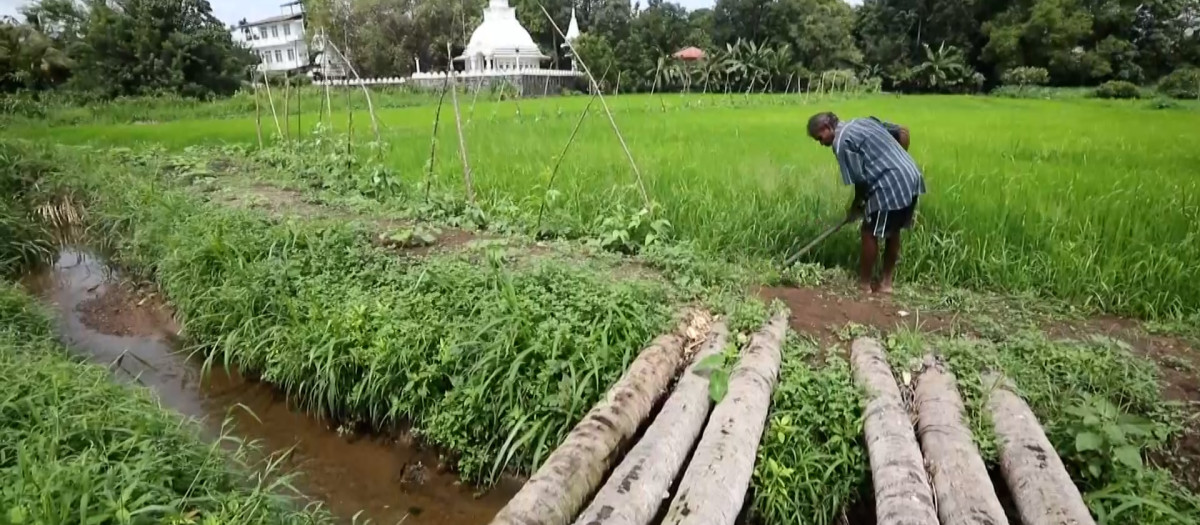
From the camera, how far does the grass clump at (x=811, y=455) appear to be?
7.92 feet

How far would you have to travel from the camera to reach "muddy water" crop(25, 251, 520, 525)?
2945 millimetres

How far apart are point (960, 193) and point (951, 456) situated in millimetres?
3159

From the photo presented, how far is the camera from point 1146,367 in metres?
2.86

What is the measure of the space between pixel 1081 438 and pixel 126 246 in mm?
6736

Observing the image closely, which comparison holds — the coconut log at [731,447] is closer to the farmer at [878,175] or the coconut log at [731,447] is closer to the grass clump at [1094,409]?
the grass clump at [1094,409]

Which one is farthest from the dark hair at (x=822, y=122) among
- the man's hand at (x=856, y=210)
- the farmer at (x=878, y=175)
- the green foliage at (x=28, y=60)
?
the green foliage at (x=28, y=60)

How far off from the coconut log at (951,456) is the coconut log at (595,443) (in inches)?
40.0

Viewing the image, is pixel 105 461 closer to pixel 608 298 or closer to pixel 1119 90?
pixel 608 298

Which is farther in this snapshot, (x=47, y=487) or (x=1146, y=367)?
(x=1146, y=367)

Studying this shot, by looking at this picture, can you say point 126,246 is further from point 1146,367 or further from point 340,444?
point 1146,367

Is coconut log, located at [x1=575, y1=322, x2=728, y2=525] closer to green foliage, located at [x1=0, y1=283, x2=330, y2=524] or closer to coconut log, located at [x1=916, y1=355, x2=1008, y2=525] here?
coconut log, located at [x1=916, y1=355, x2=1008, y2=525]

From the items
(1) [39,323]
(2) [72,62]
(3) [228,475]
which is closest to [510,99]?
(2) [72,62]

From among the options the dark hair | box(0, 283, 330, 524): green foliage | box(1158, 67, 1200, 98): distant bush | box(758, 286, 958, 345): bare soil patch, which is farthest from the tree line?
box(0, 283, 330, 524): green foliage

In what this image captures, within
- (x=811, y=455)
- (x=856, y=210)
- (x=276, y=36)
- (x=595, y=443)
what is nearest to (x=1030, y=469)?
(x=811, y=455)
